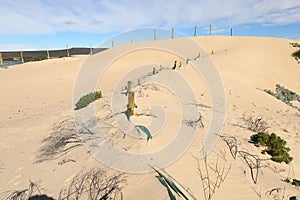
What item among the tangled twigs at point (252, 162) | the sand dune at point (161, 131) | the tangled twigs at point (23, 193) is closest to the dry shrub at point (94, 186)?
the sand dune at point (161, 131)

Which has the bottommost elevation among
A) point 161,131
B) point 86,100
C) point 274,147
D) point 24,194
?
point 24,194

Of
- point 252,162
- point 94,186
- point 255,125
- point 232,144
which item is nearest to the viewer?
point 94,186

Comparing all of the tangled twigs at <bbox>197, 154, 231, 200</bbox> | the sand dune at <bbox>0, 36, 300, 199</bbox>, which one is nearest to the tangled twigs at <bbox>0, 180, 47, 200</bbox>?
the sand dune at <bbox>0, 36, 300, 199</bbox>

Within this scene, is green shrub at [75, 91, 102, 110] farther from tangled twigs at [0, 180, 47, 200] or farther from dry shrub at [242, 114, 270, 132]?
dry shrub at [242, 114, 270, 132]

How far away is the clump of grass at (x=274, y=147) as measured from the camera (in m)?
4.99

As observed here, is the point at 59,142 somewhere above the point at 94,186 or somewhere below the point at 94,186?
above

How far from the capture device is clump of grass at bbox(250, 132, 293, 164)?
499 cm

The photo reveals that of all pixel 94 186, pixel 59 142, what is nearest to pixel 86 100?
pixel 59 142

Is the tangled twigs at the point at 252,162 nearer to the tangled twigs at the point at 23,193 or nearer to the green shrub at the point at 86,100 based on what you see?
the tangled twigs at the point at 23,193

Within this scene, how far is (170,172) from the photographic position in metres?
3.73

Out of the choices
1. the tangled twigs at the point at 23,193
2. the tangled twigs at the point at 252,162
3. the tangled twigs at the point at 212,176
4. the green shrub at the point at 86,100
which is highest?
the green shrub at the point at 86,100

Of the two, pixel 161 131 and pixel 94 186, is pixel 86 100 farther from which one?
pixel 94 186

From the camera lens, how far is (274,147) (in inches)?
210

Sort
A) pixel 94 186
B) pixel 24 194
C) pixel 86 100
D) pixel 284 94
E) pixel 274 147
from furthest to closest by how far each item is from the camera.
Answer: pixel 284 94
pixel 86 100
pixel 274 147
pixel 24 194
pixel 94 186
